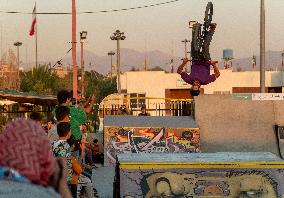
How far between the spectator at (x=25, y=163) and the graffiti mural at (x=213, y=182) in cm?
465

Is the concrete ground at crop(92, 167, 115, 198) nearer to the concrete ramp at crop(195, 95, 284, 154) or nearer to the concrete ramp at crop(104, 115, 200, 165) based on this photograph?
the concrete ramp at crop(104, 115, 200, 165)

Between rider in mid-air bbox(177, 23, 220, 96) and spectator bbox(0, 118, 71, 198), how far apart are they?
14.5 meters

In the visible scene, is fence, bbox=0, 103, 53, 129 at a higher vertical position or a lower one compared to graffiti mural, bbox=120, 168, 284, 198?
lower

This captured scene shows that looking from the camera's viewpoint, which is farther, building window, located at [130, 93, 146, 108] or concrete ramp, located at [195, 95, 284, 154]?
building window, located at [130, 93, 146, 108]

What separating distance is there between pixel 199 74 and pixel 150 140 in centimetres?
247

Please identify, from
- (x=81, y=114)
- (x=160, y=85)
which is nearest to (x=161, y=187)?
(x=81, y=114)

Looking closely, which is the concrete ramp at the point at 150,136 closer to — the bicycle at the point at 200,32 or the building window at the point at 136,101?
the bicycle at the point at 200,32

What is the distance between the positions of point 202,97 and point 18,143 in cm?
1434

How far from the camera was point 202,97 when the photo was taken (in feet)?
52.5

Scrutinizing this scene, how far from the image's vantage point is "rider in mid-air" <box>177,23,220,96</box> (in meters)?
16.6

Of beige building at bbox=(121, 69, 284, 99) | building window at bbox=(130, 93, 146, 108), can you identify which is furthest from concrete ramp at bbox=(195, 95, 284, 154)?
beige building at bbox=(121, 69, 284, 99)

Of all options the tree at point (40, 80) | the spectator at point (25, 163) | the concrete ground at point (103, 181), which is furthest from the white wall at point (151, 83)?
the spectator at point (25, 163)

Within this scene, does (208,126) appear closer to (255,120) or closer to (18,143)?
(255,120)

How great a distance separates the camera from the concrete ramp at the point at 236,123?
1536 cm
